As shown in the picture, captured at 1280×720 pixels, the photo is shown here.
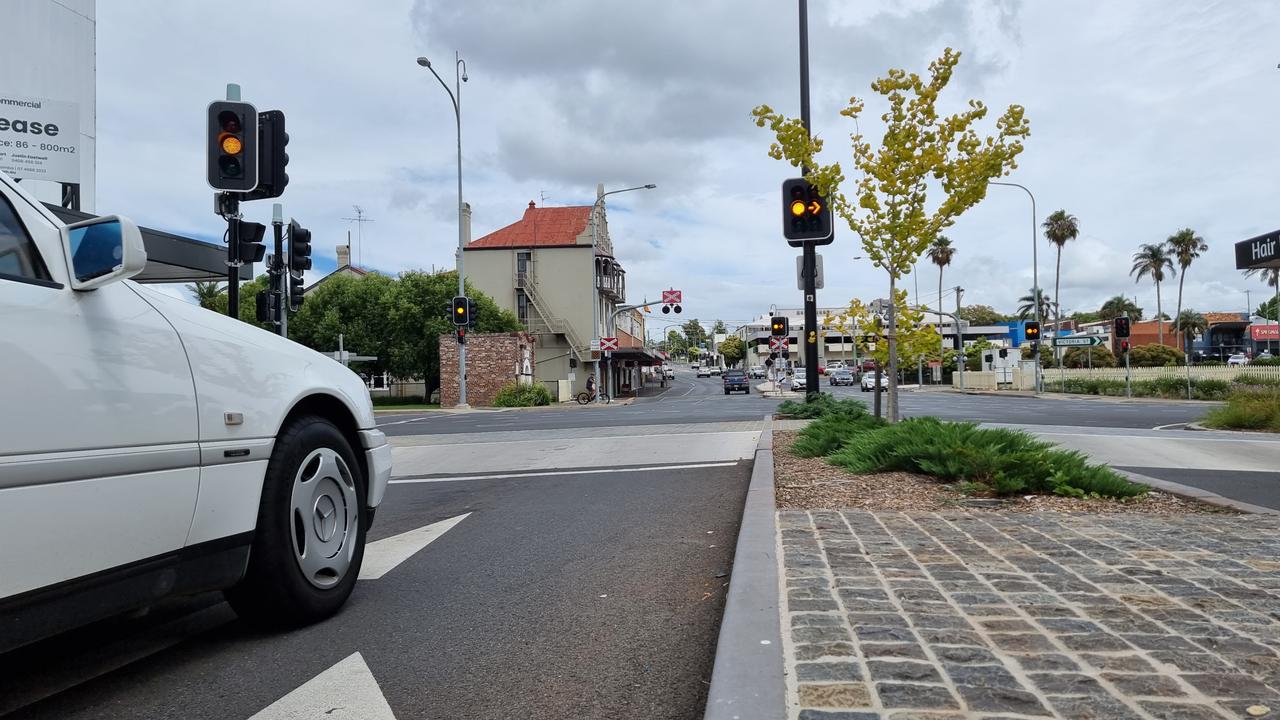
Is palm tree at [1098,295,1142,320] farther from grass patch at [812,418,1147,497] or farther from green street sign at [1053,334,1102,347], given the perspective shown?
grass patch at [812,418,1147,497]

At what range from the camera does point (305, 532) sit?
356 centimetres

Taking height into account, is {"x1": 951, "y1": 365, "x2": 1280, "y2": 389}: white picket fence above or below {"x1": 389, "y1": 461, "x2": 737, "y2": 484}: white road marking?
above

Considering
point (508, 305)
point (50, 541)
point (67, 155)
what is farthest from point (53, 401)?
point (508, 305)

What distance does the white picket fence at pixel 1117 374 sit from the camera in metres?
38.2

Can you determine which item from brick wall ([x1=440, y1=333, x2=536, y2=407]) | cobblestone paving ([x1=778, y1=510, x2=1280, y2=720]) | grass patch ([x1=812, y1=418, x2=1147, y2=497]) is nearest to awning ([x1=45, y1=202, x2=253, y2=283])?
cobblestone paving ([x1=778, y1=510, x2=1280, y2=720])

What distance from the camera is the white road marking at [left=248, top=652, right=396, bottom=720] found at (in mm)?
2677

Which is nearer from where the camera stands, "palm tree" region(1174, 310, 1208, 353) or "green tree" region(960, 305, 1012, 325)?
"palm tree" region(1174, 310, 1208, 353)

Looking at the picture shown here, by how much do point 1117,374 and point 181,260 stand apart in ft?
159

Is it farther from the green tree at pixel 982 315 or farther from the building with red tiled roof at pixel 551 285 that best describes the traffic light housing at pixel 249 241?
the green tree at pixel 982 315

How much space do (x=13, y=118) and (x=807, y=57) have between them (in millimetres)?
10711

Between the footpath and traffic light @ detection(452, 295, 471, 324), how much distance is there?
2511 centimetres

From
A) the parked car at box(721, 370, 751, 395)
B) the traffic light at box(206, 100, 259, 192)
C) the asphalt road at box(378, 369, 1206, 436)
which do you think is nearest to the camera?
the traffic light at box(206, 100, 259, 192)

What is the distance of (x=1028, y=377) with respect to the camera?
52.0m

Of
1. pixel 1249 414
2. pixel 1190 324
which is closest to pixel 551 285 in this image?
pixel 1249 414
